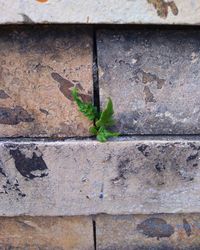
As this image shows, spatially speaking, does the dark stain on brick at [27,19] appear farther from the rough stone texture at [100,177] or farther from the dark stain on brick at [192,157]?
the dark stain on brick at [192,157]

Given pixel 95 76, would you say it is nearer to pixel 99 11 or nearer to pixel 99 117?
pixel 99 117

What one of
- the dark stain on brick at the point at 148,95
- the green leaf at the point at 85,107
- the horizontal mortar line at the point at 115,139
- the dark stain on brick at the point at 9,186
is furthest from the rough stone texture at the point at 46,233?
the dark stain on brick at the point at 148,95

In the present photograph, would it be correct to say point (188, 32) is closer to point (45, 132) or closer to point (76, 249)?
point (45, 132)

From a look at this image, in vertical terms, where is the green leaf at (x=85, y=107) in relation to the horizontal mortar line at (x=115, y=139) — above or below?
above

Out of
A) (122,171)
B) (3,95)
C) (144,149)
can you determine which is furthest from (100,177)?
(3,95)

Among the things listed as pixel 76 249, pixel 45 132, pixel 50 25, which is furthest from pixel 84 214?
pixel 50 25

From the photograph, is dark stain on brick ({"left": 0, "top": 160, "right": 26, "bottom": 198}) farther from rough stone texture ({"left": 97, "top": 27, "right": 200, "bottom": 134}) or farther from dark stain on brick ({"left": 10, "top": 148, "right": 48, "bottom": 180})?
rough stone texture ({"left": 97, "top": 27, "right": 200, "bottom": 134})
